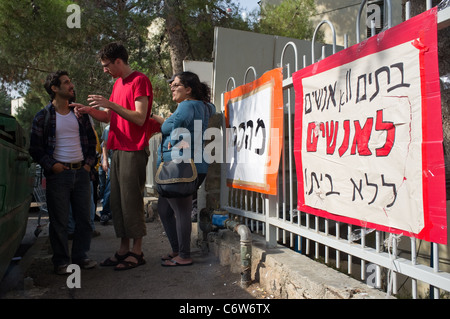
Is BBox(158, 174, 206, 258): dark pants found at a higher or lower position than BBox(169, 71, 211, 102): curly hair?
lower

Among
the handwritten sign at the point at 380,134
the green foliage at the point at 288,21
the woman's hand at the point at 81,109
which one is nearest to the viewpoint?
the handwritten sign at the point at 380,134

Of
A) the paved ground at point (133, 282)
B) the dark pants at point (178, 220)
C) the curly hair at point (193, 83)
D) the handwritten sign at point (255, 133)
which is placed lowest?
the paved ground at point (133, 282)

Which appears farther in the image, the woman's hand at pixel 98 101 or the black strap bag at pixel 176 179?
the black strap bag at pixel 176 179

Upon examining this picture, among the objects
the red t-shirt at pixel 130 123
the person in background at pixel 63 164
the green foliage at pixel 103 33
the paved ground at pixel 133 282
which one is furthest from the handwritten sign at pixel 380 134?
the green foliage at pixel 103 33

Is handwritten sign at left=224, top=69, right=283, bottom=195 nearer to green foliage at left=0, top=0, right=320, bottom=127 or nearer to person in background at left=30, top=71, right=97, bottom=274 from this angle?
Result: person in background at left=30, top=71, right=97, bottom=274

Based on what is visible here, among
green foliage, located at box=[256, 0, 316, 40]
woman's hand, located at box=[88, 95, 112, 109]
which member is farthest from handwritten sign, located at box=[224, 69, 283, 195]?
green foliage, located at box=[256, 0, 316, 40]

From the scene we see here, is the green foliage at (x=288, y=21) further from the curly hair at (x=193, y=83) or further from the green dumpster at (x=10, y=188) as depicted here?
the green dumpster at (x=10, y=188)

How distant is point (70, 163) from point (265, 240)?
6.06 ft

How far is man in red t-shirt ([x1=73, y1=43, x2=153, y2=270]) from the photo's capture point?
3656 mm

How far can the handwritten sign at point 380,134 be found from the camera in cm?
184

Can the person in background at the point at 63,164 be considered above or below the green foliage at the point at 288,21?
below

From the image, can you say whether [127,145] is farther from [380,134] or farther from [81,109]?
[380,134]
